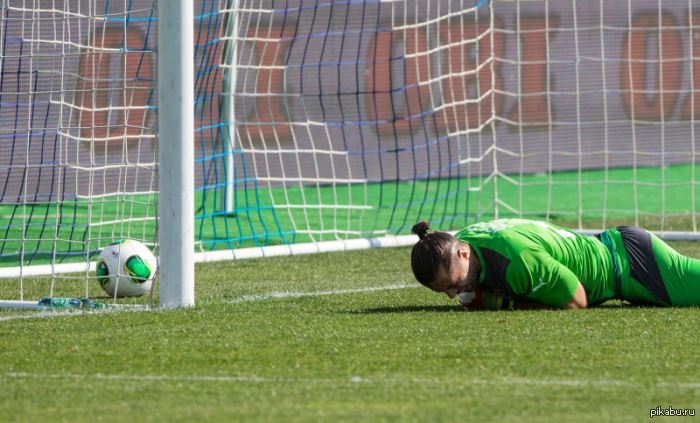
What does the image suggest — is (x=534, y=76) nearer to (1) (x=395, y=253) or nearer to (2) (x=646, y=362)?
(1) (x=395, y=253)

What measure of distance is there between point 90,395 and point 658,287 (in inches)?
121

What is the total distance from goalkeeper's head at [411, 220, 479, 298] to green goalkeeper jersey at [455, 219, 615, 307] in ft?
0.31

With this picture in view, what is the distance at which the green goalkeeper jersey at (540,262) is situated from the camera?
5770 mm

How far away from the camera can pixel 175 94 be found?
239 inches

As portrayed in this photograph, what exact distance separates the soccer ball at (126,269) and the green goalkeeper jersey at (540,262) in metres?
1.82

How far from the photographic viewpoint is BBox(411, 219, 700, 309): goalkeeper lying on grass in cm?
568

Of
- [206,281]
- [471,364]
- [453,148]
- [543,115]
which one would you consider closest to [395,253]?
[206,281]

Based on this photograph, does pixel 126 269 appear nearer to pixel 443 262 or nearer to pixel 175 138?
pixel 175 138

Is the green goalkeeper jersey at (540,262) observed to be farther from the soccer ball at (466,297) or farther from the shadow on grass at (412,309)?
the shadow on grass at (412,309)

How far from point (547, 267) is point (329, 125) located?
516 centimetres

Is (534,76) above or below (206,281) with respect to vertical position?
above

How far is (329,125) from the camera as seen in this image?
10.7 metres

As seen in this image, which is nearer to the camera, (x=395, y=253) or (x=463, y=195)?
(x=395, y=253)

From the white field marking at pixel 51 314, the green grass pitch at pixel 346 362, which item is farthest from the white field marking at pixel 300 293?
the white field marking at pixel 51 314
